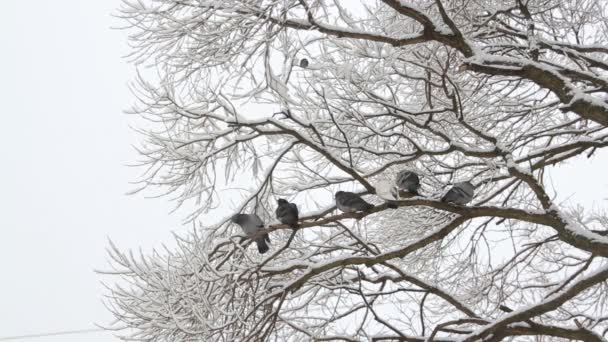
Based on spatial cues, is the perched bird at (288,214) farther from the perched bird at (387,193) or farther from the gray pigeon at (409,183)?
the gray pigeon at (409,183)

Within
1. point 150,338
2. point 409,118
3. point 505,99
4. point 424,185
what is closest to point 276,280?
point 150,338

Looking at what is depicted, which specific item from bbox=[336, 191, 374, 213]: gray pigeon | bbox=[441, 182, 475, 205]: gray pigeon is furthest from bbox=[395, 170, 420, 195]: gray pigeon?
bbox=[336, 191, 374, 213]: gray pigeon

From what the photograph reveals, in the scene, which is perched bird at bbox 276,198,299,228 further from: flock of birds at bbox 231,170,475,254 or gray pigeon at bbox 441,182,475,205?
gray pigeon at bbox 441,182,475,205

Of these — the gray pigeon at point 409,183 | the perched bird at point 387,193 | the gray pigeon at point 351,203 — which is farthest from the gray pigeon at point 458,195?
the gray pigeon at point 351,203

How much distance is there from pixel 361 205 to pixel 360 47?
2194 mm

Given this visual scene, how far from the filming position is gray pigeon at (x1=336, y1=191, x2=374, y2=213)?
441cm

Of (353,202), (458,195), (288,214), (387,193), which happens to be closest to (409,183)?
(387,193)

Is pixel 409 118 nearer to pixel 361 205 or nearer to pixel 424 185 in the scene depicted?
pixel 361 205

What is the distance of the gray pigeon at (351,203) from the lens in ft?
14.5

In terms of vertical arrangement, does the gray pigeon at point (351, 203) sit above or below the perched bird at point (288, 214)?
above

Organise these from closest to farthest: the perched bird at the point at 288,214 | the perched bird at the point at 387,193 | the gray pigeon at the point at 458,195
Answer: the perched bird at the point at 288,214 → the perched bird at the point at 387,193 → the gray pigeon at the point at 458,195

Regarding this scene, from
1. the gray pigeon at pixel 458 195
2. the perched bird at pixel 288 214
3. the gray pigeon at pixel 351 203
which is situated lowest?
the perched bird at pixel 288 214

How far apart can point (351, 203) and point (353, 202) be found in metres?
0.01

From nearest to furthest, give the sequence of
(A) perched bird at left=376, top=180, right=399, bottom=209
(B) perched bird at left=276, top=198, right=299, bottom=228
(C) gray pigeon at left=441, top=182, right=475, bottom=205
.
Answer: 1. (B) perched bird at left=276, top=198, right=299, bottom=228
2. (A) perched bird at left=376, top=180, right=399, bottom=209
3. (C) gray pigeon at left=441, top=182, right=475, bottom=205
